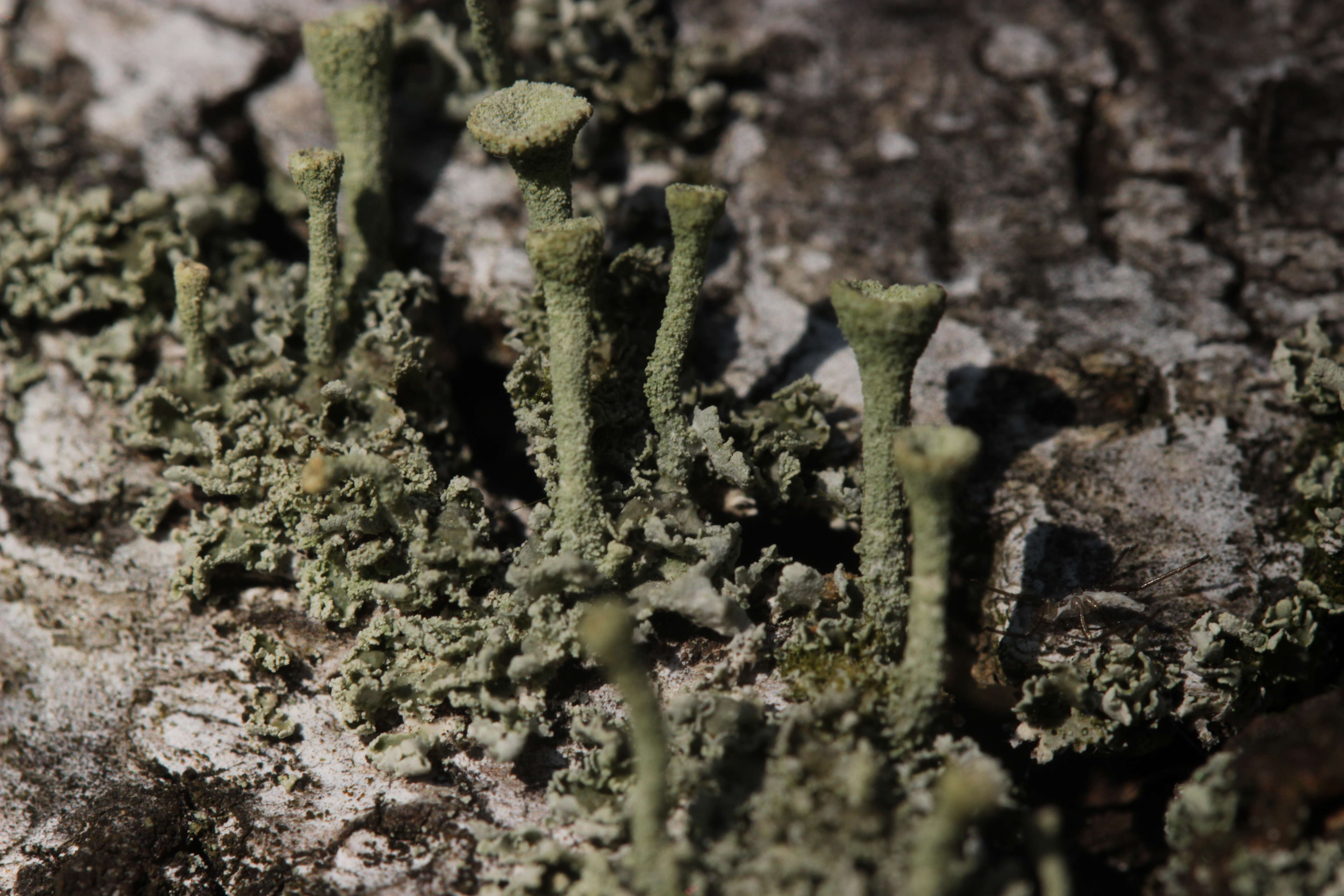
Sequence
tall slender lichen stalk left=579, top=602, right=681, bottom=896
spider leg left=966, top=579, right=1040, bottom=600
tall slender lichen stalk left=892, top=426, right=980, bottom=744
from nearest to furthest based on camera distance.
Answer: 1. tall slender lichen stalk left=579, top=602, right=681, bottom=896
2. tall slender lichen stalk left=892, top=426, right=980, bottom=744
3. spider leg left=966, top=579, right=1040, bottom=600

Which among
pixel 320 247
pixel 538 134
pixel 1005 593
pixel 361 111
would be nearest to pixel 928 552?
pixel 1005 593

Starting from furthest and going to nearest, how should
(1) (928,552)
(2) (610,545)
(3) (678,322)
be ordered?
1. (3) (678,322)
2. (2) (610,545)
3. (1) (928,552)

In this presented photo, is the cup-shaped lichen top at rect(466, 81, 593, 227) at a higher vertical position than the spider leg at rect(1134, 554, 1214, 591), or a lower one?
higher

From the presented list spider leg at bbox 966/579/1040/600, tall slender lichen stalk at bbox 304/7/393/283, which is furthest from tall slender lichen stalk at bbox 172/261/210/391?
spider leg at bbox 966/579/1040/600

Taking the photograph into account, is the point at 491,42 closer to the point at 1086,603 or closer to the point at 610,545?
the point at 610,545

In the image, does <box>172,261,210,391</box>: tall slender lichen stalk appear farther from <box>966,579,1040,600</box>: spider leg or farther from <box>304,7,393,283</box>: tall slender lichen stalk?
<box>966,579,1040,600</box>: spider leg

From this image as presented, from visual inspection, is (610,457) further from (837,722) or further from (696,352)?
(837,722)
